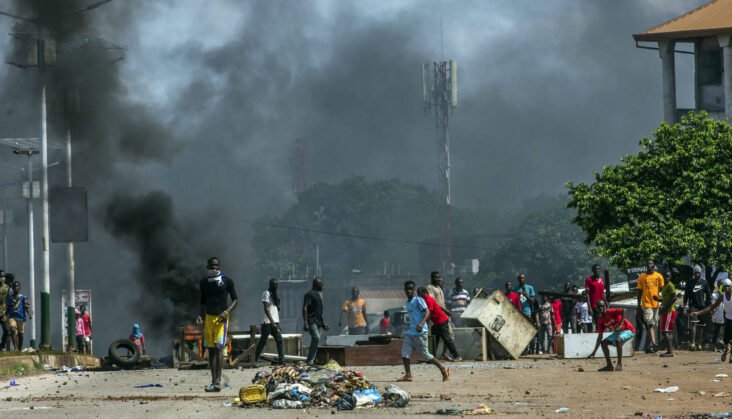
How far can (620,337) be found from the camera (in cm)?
1988

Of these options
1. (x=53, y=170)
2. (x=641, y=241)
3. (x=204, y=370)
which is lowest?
(x=204, y=370)

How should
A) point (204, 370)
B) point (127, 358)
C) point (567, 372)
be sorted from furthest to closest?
1. point (127, 358)
2. point (204, 370)
3. point (567, 372)

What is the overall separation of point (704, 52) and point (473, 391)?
3892 centimetres

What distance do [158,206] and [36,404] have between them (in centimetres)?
2839

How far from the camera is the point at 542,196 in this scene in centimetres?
12950

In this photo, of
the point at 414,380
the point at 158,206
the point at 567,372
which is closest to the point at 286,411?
the point at 414,380

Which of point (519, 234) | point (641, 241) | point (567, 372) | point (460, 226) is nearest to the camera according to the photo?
point (567, 372)

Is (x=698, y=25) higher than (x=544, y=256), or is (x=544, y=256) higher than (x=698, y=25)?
(x=698, y=25)

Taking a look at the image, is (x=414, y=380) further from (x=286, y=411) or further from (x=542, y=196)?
(x=542, y=196)

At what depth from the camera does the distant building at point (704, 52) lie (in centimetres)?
5147

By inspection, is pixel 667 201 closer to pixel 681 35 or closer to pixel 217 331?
pixel 217 331

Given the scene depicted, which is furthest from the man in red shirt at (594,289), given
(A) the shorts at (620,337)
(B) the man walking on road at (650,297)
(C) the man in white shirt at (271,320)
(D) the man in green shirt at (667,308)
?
(C) the man in white shirt at (271,320)

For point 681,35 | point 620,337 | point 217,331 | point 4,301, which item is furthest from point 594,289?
point 681,35

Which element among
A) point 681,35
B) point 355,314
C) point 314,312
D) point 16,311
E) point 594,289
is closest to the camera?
point 314,312
